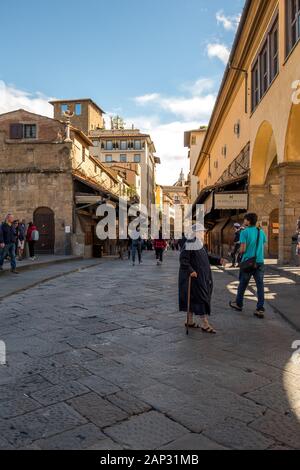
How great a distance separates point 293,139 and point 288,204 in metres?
1.97

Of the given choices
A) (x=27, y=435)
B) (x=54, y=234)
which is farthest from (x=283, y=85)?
(x=54, y=234)

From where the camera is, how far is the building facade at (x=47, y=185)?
22391mm

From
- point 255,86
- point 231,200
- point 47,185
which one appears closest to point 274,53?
point 255,86

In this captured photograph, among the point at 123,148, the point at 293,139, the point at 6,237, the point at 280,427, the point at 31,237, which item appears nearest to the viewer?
the point at 280,427

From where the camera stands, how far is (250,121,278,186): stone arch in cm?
1675

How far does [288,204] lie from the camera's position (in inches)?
500

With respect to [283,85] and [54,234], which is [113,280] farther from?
[54,234]

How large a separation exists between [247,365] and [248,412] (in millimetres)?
1079

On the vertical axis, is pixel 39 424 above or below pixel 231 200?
below

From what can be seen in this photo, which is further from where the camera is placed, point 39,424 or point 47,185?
point 47,185

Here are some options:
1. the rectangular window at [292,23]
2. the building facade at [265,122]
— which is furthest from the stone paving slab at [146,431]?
the rectangular window at [292,23]

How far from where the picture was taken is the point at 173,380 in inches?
143

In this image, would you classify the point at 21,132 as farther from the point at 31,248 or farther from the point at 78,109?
the point at 78,109

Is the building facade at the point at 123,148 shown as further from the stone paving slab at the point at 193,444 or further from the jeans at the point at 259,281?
the stone paving slab at the point at 193,444
